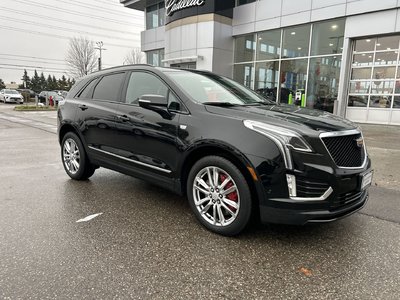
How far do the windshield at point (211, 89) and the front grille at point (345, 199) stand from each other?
1616 mm

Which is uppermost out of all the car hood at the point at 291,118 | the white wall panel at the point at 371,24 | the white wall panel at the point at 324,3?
the white wall panel at the point at 324,3

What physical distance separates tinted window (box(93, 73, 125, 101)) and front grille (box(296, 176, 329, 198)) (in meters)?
2.86

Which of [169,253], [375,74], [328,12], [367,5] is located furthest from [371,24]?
[169,253]

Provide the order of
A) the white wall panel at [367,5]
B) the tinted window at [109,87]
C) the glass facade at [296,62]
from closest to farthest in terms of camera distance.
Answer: the tinted window at [109,87], the white wall panel at [367,5], the glass facade at [296,62]

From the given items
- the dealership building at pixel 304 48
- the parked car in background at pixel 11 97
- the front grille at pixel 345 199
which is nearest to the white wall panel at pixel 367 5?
the dealership building at pixel 304 48

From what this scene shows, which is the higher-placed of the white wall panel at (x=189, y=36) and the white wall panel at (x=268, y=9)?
the white wall panel at (x=268, y=9)

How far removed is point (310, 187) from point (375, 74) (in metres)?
13.9

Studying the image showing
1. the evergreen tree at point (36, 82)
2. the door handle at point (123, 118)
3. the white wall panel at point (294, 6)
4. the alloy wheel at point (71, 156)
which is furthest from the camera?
the evergreen tree at point (36, 82)

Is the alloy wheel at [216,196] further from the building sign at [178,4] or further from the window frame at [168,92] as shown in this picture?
the building sign at [178,4]

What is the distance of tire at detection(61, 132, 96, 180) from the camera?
5.12 metres

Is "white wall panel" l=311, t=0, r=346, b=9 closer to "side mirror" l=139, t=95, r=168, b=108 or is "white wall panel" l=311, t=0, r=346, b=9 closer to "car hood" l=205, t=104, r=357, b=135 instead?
"car hood" l=205, t=104, r=357, b=135

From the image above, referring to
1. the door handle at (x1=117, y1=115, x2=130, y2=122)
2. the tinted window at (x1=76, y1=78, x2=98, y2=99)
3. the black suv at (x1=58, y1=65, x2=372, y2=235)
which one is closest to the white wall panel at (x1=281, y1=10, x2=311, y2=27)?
the black suv at (x1=58, y1=65, x2=372, y2=235)

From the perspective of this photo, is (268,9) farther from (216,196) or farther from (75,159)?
(216,196)

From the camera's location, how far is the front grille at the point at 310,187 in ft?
9.33
